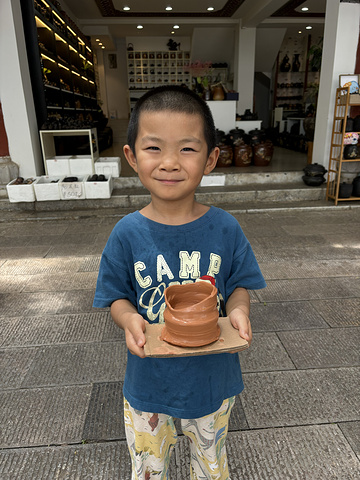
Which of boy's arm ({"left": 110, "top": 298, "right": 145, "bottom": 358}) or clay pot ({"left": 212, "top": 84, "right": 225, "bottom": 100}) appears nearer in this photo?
boy's arm ({"left": 110, "top": 298, "right": 145, "bottom": 358})

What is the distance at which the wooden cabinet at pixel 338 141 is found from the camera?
5000 millimetres

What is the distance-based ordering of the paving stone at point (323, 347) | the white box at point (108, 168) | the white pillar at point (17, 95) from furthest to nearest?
1. the white box at point (108, 168)
2. the white pillar at point (17, 95)
3. the paving stone at point (323, 347)

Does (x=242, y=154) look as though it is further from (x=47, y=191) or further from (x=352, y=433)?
(x=352, y=433)

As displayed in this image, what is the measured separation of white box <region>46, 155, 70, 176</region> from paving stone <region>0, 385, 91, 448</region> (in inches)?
170

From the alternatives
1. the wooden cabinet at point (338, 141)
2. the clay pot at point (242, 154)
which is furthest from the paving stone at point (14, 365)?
the clay pot at point (242, 154)

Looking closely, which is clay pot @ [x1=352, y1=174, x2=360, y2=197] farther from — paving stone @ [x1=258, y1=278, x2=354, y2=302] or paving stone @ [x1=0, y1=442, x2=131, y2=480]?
paving stone @ [x1=0, y1=442, x2=131, y2=480]

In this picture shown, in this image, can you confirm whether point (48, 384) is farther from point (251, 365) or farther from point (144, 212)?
point (144, 212)

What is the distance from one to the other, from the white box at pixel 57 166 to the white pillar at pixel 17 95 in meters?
0.31

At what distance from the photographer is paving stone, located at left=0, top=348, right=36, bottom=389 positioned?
203 cm

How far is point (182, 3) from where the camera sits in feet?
28.5

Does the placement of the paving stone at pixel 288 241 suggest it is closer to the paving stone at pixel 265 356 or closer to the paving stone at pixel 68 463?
the paving stone at pixel 265 356

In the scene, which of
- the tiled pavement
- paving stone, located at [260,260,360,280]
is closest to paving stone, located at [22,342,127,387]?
the tiled pavement

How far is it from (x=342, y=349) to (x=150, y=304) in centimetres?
172

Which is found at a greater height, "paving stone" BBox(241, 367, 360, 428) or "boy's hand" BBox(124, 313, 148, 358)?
"boy's hand" BBox(124, 313, 148, 358)
